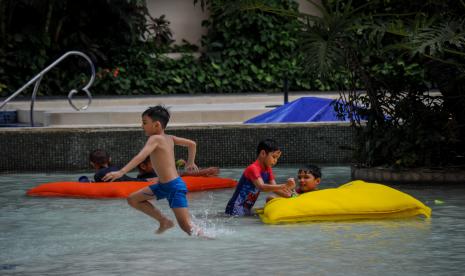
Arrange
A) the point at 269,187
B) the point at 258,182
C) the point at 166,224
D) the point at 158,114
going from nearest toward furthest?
the point at 158,114 < the point at 166,224 < the point at 269,187 < the point at 258,182

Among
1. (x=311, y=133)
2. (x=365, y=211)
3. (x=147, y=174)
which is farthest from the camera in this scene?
(x=311, y=133)

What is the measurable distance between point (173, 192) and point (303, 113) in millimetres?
6885

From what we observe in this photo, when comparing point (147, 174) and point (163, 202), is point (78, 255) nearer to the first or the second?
point (163, 202)

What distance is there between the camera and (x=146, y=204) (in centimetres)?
845

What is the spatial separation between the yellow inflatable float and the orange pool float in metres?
2.04

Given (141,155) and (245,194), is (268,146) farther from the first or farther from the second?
(141,155)

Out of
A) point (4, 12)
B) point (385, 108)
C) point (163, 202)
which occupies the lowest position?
point (163, 202)

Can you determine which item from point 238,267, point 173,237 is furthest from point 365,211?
point 238,267

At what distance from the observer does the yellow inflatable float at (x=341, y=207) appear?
29.8ft

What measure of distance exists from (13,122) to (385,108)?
8.18 m

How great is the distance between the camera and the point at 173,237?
8.42 metres

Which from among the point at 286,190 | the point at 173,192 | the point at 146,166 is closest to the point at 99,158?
the point at 146,166

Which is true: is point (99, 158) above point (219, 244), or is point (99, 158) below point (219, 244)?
above

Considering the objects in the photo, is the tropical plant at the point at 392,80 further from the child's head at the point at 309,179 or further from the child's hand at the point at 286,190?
the child's hand at the point at 286,190
